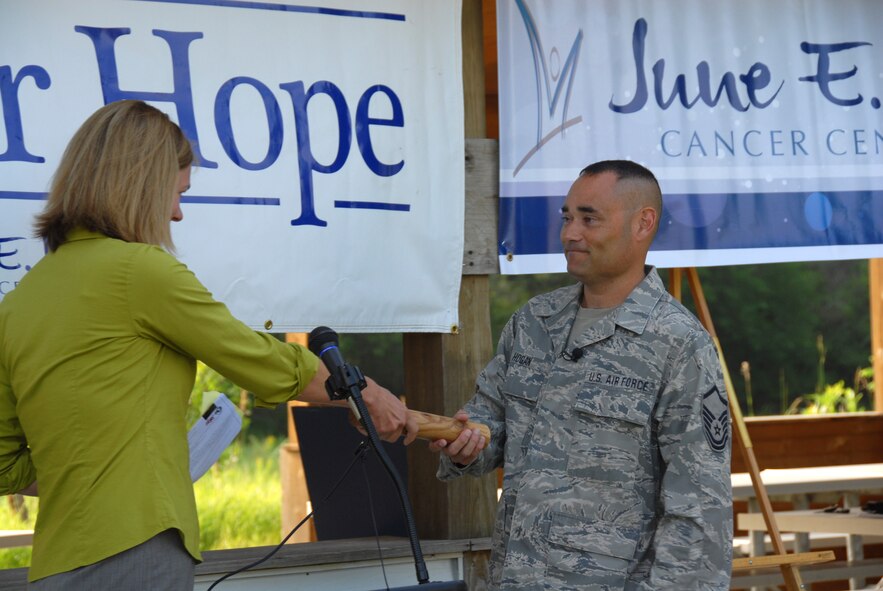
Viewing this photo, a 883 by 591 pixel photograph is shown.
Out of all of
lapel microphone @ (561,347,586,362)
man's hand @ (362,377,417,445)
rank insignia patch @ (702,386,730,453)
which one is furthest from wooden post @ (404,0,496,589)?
rank insignia patch @ (702,386,730,453)

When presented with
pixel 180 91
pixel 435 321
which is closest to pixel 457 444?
pixel 435 321

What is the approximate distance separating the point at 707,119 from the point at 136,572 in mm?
2744

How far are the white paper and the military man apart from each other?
0.52 metres

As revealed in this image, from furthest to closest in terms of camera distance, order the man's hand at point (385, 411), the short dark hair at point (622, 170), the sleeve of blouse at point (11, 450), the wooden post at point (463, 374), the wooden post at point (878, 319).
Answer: the wooden post at point (878, 319)
the wooden post at point (463, 374)
the short dark hair at point (622, 170)
the man's hand at point (385, 411)
the sleeve of blouse at point (11, 450)

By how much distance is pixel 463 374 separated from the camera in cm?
392

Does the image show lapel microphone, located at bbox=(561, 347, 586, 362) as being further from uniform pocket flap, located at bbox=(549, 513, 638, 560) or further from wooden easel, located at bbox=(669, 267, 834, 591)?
wooden easel, located at bbox=(669, 267, 834, 591)

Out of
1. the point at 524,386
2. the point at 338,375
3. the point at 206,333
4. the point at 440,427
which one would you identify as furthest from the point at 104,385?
the point at 524,386

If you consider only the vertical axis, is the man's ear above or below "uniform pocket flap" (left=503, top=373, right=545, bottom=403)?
above

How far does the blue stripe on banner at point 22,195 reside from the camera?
3352 millimetres

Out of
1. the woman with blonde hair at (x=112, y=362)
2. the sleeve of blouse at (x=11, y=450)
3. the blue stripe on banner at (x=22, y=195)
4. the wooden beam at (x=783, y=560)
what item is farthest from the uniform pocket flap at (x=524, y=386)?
the wooden beam at (x=783, y=560)

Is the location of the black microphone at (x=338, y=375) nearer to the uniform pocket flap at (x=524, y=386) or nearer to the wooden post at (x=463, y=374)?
the uniform pocket flap at (x=524, y=386)

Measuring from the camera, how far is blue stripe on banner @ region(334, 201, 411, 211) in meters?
3.76

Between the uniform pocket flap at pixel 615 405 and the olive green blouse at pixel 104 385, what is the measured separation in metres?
1.04

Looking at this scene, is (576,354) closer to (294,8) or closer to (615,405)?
(615,405)
